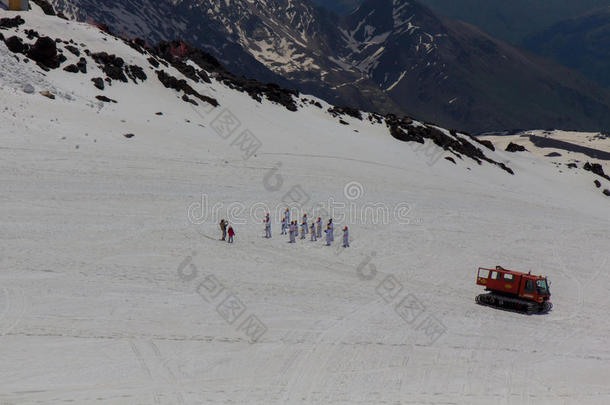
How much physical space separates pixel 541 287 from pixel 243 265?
14075 mm

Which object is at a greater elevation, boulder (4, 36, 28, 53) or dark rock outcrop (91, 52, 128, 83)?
boulder (4, 36, 28, 53)

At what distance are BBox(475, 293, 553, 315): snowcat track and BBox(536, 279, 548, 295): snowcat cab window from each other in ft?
1.93

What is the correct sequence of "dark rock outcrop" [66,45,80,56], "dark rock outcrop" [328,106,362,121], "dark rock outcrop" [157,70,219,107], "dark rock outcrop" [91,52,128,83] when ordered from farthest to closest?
"dark rock outcrop" [328,106,362,121], "dark rock outcrop" [157,70,219,107], "dark rock outcrop" [66,45,80,56], "dark rock outcrop" [91,52,128,83]

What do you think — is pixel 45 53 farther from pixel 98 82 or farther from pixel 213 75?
pixel 213 75

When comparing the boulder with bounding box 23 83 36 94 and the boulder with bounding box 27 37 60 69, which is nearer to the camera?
the boulder with bounding box 23 83 36 94

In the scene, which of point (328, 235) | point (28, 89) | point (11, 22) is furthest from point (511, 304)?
point (11, 22)

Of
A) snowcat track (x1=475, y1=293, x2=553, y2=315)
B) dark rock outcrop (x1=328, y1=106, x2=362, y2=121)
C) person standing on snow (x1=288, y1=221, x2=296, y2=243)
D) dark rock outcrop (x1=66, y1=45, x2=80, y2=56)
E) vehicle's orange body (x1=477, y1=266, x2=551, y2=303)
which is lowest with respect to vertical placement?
dark rock outcrop (x1=328, y1=106, x2=362, y2=121)

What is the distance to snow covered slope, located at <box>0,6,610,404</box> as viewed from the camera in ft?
63.7

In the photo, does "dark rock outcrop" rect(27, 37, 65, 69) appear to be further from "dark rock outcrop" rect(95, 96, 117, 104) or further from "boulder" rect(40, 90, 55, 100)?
"dark rock outcrop" rect(95, 96, 117, 104)

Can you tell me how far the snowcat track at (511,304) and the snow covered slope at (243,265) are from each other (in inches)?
20.4

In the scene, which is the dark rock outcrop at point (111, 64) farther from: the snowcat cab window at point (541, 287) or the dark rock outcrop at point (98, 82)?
the snowcat cab window at point (541, 287)

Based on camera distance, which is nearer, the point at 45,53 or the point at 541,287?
the point at 541,287

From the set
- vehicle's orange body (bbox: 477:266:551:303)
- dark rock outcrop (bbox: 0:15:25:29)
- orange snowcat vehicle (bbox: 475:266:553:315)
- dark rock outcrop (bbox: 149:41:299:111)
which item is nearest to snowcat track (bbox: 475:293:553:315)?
orange snowcat vehicle (bbox: 475:266:553:315)

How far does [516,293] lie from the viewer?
28266mm
